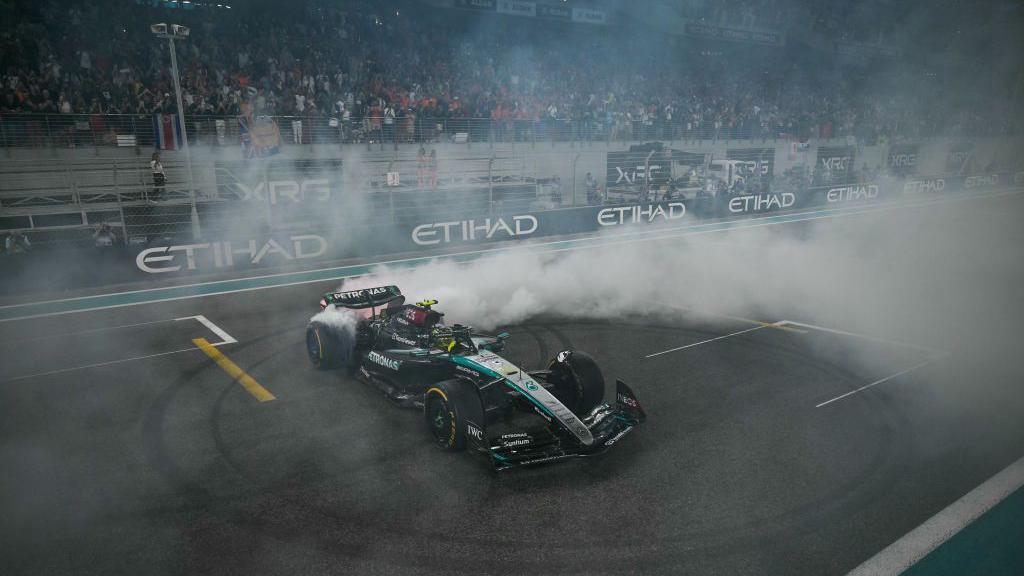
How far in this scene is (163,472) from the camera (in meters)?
5.09

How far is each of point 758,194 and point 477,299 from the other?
16.0m

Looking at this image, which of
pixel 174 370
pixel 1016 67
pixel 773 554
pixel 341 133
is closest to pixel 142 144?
pixel 341 133

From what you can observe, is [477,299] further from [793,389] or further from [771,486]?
[771,486]

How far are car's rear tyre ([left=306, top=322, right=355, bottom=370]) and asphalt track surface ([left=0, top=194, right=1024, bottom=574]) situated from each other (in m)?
0.19

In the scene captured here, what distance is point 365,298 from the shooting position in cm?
742

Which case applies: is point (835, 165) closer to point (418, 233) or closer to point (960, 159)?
point (960, 159)

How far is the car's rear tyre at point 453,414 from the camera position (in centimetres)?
525

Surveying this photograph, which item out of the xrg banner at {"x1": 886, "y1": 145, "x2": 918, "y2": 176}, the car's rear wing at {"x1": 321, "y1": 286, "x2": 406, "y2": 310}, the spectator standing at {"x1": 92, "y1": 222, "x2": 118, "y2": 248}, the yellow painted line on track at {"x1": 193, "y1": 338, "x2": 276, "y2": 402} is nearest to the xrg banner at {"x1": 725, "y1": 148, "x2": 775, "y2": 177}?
the xrg banner at {"x1": 886, "y1": 145, "x2": 918, "y2": 176}

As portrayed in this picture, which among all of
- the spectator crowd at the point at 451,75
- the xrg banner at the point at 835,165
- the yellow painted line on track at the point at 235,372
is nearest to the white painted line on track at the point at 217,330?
the yellow painted line on track at the point at 235,372

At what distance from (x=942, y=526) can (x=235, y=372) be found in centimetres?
678

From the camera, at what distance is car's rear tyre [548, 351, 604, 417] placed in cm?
602

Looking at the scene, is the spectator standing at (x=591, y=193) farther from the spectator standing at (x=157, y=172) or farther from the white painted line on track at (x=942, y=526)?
the white painted line on track at (x=942, y=526)

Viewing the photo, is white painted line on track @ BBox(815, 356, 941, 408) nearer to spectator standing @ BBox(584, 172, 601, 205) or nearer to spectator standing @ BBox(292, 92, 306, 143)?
spectator standing @ BBox(584, 172, 601, 205)

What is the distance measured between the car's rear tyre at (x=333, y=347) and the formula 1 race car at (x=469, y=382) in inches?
0.4
